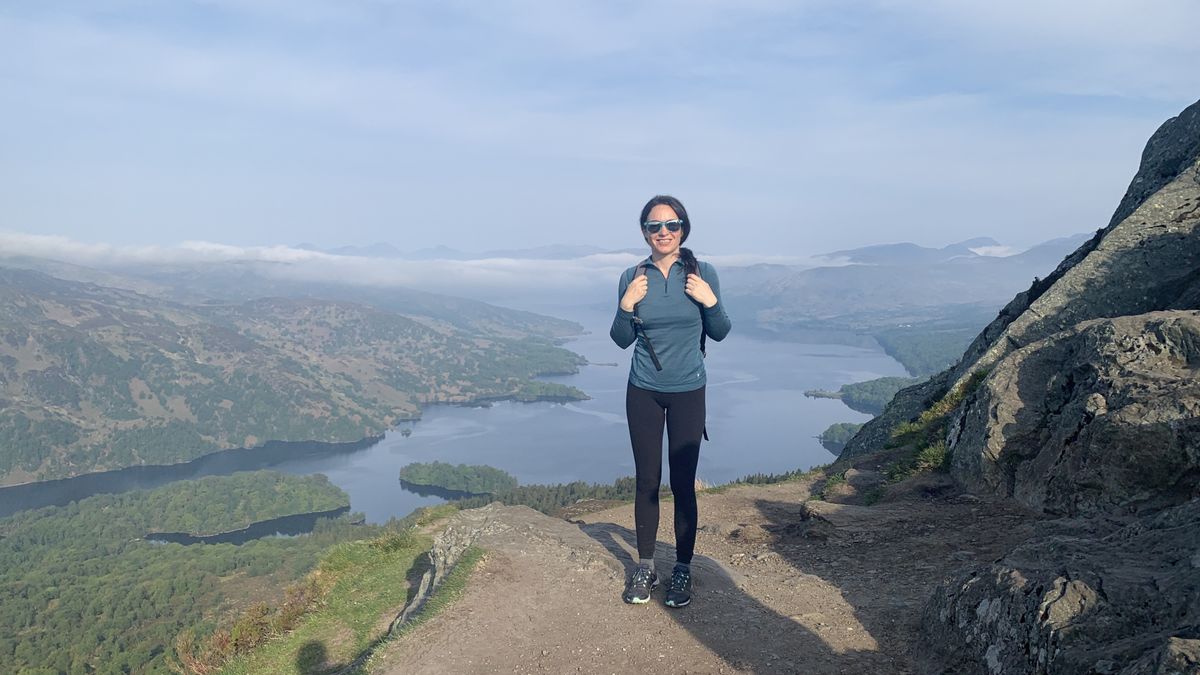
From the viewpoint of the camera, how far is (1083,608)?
509 centimetres

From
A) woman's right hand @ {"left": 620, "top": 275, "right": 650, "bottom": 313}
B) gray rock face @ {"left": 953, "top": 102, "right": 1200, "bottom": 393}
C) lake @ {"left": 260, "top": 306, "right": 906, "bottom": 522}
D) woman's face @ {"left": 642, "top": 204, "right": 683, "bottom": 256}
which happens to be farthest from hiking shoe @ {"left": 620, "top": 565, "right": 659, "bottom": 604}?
lake @ {"left": 260, "top": 306, "right": 906, "bottom": 522}

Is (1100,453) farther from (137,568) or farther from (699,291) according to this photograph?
(137,568)

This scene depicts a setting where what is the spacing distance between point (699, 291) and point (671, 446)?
1.82m

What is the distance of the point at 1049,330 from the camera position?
16453 mm

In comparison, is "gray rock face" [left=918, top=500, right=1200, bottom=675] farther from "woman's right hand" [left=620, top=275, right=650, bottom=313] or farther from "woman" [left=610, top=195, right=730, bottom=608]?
"woman's right hand" [left=620, top=275, right=650, bottom=313]

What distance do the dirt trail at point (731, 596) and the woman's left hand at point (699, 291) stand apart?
3.63 metres

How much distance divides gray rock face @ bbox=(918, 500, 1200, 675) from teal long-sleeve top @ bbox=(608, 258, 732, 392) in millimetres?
3363

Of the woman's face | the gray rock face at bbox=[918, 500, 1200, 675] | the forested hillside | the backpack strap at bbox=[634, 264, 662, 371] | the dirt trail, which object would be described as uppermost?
the woman's face

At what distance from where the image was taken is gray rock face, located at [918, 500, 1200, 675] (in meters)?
4.39

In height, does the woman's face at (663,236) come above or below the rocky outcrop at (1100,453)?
above

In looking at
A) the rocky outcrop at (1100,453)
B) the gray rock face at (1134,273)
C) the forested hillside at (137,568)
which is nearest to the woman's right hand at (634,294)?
the rocky outcrop at (1100,453)

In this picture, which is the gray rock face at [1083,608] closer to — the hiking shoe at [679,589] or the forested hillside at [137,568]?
the hiking shoe at [679,589]

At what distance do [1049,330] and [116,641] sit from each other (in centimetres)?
10642

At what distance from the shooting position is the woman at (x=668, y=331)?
303 inches
